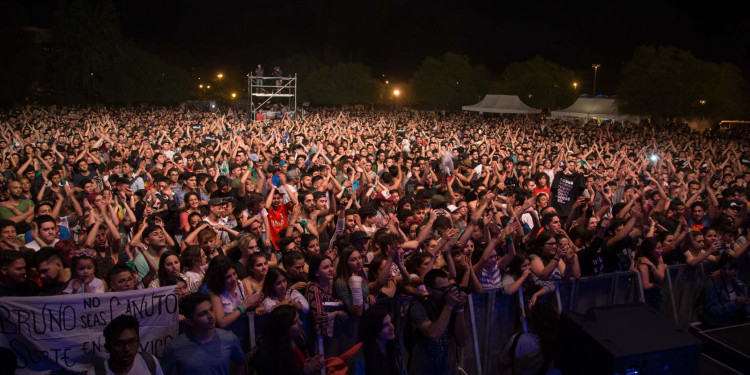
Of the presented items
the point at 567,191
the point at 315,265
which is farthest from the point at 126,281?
the point at 567,191

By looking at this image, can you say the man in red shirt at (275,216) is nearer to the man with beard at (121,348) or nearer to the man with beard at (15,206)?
the man with beard at (15,206)

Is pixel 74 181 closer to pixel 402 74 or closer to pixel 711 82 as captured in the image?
pixel 711 82

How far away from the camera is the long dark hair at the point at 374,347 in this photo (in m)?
3.70

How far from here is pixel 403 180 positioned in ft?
35.3

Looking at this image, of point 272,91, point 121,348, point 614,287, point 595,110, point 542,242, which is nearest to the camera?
point 121,348

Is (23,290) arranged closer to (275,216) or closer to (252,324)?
(252,324)

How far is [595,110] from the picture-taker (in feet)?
135

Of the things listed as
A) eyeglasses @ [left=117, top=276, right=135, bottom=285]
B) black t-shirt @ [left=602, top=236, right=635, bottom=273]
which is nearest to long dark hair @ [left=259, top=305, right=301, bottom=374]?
eyeglasses @ [left=117, top=276, right=135, bottom=285]

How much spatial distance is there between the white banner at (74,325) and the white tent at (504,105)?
3817 centimetres

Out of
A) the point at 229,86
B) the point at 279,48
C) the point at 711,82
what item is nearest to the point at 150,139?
the point at 711,82

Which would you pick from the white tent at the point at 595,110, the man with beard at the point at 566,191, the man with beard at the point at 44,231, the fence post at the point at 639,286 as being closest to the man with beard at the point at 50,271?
the man with beard at the point at 44,231

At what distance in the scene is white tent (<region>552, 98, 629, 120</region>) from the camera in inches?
1610

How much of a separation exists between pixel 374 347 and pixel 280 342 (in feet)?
2.11

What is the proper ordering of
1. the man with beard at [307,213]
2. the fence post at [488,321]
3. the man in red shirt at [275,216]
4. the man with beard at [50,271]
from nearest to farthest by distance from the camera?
the man with beard at [50,271], the fence post at [488,321], the man with beard at [307,213], the man in red shirt at [275,216]
